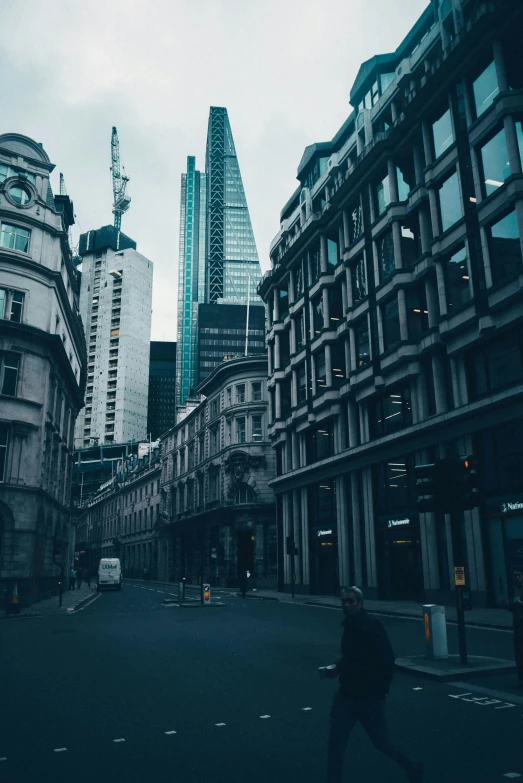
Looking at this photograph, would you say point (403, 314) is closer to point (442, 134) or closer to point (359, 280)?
point (359, 280)

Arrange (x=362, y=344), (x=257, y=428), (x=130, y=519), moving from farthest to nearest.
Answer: (x=130, y=519), (x=257, y=428), (x=362, y=344)

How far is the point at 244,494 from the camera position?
183 ft

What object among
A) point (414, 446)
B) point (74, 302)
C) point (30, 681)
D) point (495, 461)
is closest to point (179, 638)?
point (30, 681)

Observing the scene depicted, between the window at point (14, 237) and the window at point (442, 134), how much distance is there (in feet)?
76.5

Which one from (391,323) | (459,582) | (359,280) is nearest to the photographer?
(459,582)

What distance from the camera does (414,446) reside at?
29516mm

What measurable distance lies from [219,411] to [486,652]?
160ft

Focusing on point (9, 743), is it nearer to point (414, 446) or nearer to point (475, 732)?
point (475, 732)

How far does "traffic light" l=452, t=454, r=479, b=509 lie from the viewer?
35.3ft

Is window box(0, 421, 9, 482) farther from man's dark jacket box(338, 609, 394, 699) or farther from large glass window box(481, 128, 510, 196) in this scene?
man's dark jacket box(338, 609, 394, 699)

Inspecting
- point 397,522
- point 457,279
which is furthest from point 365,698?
point 397,522

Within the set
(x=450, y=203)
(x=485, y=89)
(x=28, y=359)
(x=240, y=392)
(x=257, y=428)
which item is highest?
(x=485, y=89)

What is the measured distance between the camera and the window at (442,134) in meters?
29.3

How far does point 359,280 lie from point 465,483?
2738cm
